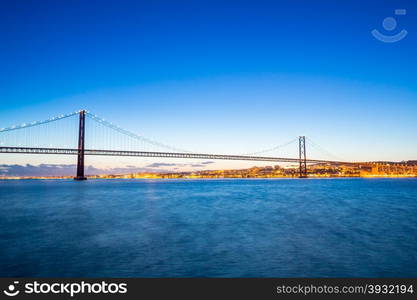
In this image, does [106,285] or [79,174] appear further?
[79,174]

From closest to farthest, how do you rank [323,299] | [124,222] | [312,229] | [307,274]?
[323,299] → [307,274] → [312,229] → [124,222]

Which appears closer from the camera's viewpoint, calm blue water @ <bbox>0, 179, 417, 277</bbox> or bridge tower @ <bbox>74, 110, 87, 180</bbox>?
calm blue water @ <bbox>0, 179, 417, 277</bbox>

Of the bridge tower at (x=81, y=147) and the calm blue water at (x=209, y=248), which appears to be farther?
the bridge tower at (x=81, y=147)

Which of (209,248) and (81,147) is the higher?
(81,147)

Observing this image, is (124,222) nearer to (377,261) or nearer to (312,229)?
(312,229)

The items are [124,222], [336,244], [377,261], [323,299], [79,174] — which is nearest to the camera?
[323,299]

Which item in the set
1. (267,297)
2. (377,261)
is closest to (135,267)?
(267,297)

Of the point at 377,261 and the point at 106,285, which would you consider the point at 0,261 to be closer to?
the point at 106,285

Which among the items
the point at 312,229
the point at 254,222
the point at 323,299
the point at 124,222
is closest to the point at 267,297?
the point at 323,299

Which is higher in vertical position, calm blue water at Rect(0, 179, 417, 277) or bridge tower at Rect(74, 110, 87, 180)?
bridge tower at Rect(74, 110, 87, 180)

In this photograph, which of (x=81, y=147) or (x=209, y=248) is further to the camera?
(x=81, y=147)

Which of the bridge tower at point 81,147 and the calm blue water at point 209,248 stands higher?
the bridge tower at point 81,147
